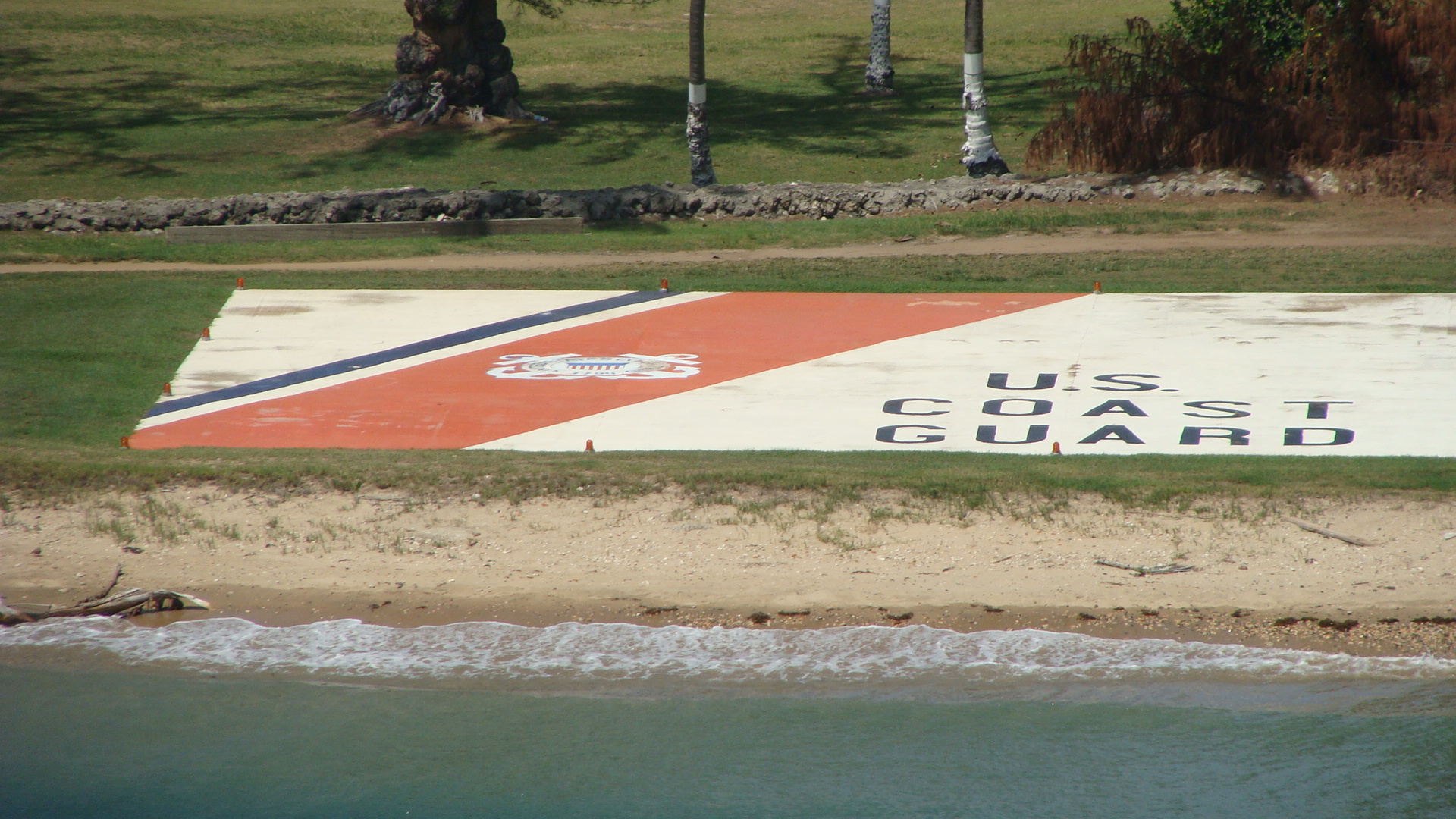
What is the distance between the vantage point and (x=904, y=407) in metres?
13.2

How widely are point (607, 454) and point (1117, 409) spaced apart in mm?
5010

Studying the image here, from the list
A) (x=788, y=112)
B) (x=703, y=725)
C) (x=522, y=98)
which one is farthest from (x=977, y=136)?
(x=703, y=725)

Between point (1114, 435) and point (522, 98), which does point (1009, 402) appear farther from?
point (522, 98)

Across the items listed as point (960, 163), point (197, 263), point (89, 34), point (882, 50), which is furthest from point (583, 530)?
point (89, 34)

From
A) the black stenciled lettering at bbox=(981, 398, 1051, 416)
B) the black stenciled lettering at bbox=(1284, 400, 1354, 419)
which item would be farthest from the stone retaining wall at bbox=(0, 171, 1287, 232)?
the black stenciled lettering at bbox=(1284, 400, 1354, 419)

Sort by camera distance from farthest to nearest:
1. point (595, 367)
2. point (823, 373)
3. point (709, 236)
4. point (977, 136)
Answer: point (977, 136), point (709, 236), point (595, 367), point (823, 373)

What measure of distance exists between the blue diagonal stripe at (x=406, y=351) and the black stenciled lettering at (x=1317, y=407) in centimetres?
820

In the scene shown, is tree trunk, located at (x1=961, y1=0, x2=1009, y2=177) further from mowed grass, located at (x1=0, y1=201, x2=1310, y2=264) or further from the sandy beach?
the sandy beach

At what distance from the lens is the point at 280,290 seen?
1819 centimetres

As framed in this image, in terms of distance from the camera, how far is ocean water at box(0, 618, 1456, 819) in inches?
305

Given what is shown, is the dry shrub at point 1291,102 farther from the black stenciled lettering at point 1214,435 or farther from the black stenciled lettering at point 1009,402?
the black stenciled lettering at point 1214,435

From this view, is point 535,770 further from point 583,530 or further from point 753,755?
point 583,530

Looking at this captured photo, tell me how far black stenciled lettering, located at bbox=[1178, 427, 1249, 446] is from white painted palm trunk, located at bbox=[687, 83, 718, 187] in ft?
41.4

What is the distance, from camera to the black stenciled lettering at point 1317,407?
12578 mm
